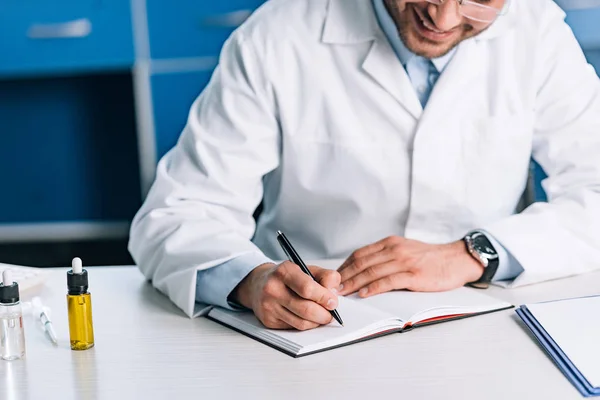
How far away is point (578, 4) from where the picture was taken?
2.96 metres

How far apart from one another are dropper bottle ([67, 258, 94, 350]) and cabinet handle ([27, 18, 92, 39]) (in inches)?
→ 87.3

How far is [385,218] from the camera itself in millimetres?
1690

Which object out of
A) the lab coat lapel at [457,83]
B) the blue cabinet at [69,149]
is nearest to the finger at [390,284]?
the lab coat lapel at [457,83]

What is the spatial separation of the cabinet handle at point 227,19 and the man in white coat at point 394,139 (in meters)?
1.53

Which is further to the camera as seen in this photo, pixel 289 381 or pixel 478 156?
pixel 478 156

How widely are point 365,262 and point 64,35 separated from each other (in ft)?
7.23

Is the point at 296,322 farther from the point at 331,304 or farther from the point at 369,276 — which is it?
the point at 369,276

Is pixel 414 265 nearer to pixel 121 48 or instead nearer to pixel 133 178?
pixel 121 48

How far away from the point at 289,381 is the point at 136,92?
2.40 meters

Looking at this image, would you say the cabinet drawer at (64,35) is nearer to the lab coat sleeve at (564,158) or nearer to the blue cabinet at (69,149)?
the blue cabinet at (69,149)

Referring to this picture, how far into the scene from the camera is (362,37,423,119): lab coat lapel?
1.63 meters

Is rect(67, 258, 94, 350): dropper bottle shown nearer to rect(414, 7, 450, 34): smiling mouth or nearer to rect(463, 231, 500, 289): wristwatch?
rect(463, 231, 500, 289): wristwatch

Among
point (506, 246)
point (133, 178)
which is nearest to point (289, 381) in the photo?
point (506, 246)

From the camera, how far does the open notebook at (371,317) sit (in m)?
1.14
